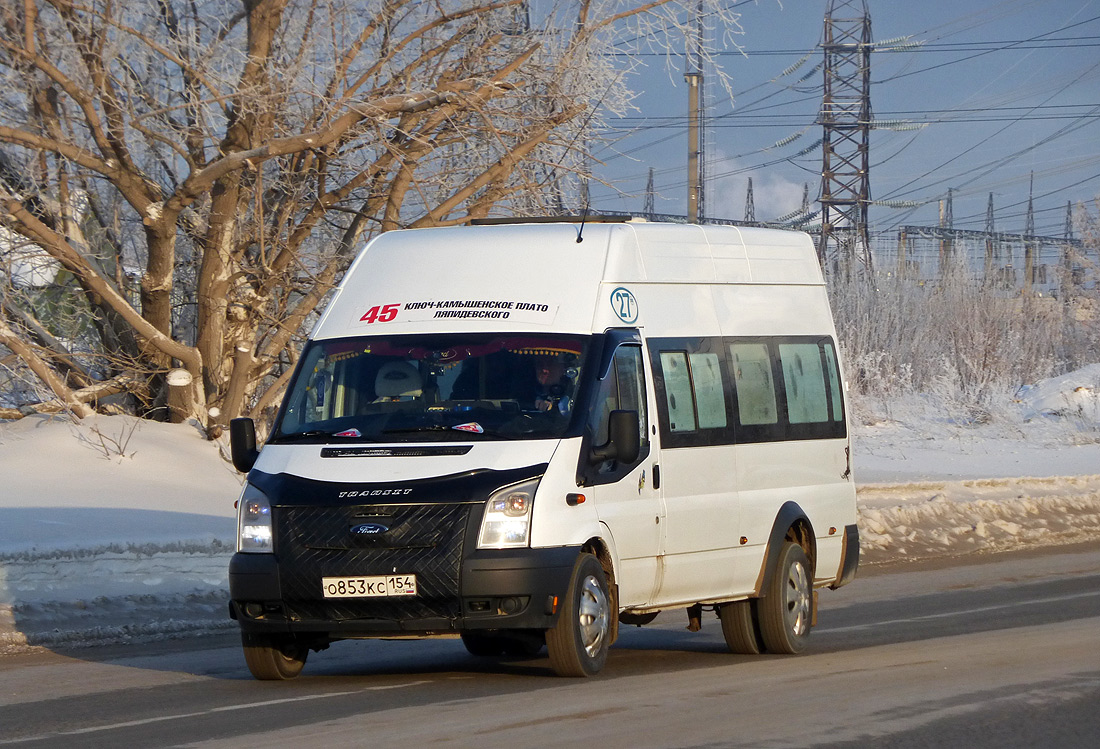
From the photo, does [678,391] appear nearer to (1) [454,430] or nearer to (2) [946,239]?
(1) [454,430]

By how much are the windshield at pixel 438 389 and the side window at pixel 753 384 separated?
166 cm

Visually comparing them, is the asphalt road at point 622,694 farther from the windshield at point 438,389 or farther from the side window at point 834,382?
the side window at point 834,382

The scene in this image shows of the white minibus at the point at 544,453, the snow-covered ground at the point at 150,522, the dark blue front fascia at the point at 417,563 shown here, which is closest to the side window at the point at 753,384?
the white minibus at the point at 544,453

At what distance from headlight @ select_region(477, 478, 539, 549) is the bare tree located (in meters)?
10.8

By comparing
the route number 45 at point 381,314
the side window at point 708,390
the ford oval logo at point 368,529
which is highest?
the route number 45 at point 381,314

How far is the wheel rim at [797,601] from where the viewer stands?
33.9ft

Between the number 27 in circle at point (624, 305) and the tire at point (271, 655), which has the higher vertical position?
the number 27 in circle at point (624, 305)

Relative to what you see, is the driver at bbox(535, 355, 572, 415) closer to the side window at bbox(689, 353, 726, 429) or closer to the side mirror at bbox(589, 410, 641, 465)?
the side mirror at bbox(589, 410, 641, 465)

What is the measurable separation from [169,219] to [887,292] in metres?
54.1

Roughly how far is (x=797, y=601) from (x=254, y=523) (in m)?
3.92

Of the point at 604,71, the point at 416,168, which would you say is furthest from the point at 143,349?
the point at 604,71

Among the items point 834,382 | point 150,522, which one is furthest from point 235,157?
point 834,382

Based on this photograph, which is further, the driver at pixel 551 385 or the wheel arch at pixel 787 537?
the wheel arch at pixel 787 537

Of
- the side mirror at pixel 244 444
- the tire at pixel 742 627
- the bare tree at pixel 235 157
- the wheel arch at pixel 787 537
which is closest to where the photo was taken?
the side mirror at pixel 244 444
